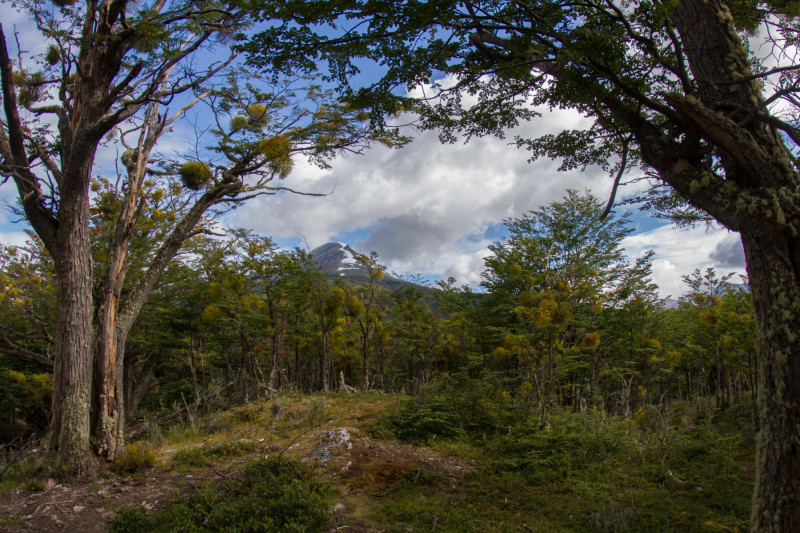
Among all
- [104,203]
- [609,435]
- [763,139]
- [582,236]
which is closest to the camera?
[763,139]

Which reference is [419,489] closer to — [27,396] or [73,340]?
[73,340]

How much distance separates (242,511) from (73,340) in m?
3.74

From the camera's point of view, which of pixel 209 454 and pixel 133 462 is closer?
pixel 133 462

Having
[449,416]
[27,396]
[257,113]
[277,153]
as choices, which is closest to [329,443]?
[449,416]

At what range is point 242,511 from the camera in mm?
3799

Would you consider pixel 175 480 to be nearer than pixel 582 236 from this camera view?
Yes

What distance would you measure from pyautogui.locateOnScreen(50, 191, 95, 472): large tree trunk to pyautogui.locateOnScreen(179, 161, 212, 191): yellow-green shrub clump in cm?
207

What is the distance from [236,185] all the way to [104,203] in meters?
4.62

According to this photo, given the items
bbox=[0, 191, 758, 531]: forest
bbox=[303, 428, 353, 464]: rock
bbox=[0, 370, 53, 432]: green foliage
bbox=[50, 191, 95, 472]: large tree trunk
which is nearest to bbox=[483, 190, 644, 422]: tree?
bbox=[0, 191, 758, 531]: forest

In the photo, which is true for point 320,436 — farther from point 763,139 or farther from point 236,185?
point 763,139

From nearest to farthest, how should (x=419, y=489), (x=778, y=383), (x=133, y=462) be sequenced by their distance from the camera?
(x=778, y=383) → (x=419, y=489) → (x=133, y=462)

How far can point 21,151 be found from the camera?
19.9 ft

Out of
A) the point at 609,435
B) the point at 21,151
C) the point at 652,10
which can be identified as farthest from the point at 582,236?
the point at 21,151

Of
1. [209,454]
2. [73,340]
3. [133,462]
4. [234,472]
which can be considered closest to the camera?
[234,472]
